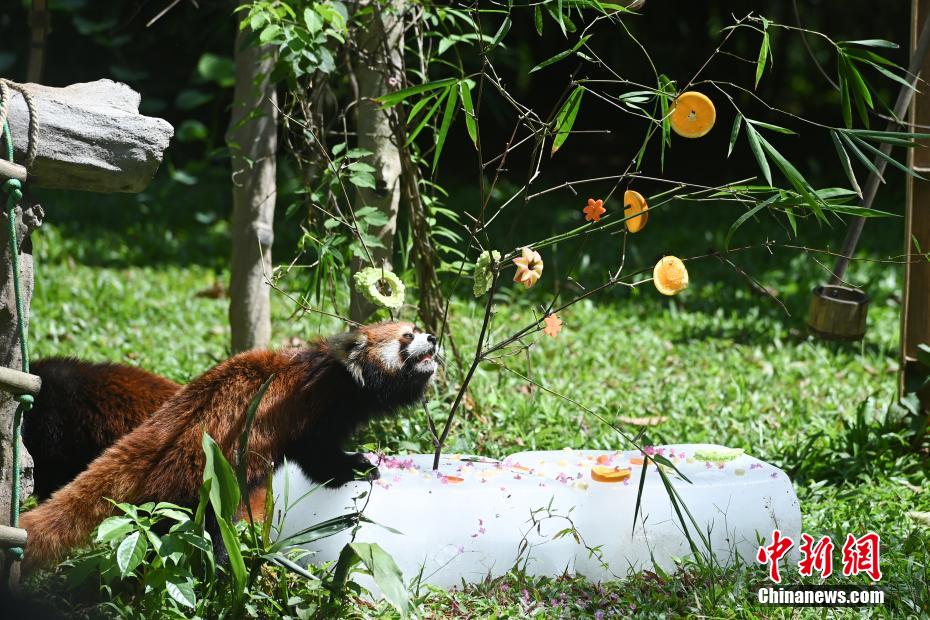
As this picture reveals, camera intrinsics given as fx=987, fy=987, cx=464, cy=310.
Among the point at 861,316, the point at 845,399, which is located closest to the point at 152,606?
the point at 861,316

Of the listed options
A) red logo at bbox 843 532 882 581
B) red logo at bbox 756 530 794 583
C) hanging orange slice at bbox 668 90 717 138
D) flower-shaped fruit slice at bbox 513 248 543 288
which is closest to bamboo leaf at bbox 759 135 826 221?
hanging orange slice at bbox 668 90 717 138

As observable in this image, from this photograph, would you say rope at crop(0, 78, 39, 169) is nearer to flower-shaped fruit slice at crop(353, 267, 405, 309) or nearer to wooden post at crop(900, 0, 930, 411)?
flower-shaped fruit slice at crop(353, 267, 405, 309)

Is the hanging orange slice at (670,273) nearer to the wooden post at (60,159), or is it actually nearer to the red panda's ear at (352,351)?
the red panda's ear at (352,351)

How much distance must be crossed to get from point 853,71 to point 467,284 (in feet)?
14.1

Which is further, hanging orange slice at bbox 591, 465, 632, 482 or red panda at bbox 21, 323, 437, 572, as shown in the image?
hanging orange slice at bbox 591, 465, 632, 482

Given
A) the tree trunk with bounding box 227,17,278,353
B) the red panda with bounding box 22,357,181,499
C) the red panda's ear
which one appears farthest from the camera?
the tree trunk with bounding box 227,17,278,353

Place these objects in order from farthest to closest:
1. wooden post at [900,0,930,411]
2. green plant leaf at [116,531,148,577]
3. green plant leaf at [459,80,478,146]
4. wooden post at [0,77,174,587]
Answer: wooden post at [900,0,930,411] < green plant leaf at [459,80,478,146] < wooden post at [0,77,174,587] < green plant leaf at [116,531,148,577]

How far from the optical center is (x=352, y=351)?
3.43 meters

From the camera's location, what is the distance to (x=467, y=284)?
7188mm

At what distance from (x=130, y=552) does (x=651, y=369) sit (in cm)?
371

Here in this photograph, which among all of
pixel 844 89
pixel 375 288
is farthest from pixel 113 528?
pixel 844 89

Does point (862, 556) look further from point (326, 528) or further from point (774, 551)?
point (326, 528)

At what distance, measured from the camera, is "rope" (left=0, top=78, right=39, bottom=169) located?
2.73 m

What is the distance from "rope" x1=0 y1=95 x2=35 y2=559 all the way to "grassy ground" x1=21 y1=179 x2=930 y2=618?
1.12m
